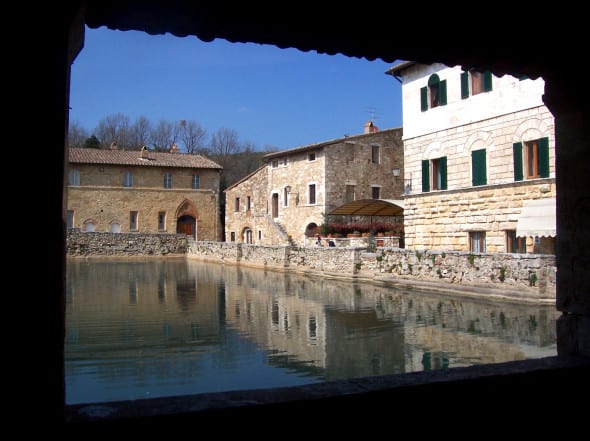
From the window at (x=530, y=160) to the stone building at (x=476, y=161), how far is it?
29 mm

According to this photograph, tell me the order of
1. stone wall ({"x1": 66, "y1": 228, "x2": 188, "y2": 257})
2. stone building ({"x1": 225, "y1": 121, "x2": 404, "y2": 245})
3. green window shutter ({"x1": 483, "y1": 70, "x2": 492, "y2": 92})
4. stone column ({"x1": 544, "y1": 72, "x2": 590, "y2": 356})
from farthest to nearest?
stone wall ({"x1": 66, "y1": 228, "x2": 188, "y2": 257}), stone building ({"x1": 225, "y1": 121, "x2": 404, "y2": 245}), green window shutter ({"x1": 483, "y1": 70, "x2": 492, "y2": 92}), stone column ({"x1": 544, "y1": 72, "x2": 590, "y2": 356})

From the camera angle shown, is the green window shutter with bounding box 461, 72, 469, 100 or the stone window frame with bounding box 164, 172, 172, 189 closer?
the green window shutter with bounding box 461, 72, 469, 100

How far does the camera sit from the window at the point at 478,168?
1777 cm

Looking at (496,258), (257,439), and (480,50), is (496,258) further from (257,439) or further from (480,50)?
(257,439)

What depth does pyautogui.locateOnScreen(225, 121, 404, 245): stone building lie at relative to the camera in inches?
1148

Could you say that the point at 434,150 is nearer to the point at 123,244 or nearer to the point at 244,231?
the point at 244,231

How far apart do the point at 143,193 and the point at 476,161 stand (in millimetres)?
29349

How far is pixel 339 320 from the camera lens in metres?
11.6

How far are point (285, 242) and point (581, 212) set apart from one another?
27.3m

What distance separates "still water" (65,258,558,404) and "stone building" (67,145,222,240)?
25147 millimetres

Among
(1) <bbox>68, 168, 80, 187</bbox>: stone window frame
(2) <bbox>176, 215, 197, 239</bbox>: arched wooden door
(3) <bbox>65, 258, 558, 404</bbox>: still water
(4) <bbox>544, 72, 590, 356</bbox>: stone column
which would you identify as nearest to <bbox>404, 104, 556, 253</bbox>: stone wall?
(3) <bbox>65, 258, 558, 404</bbox>: still water

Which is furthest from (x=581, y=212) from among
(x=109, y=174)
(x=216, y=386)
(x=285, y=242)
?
(x=109, y=174)

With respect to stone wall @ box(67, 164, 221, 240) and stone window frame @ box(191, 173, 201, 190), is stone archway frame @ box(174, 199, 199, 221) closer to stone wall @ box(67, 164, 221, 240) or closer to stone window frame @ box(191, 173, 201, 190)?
stone wall @ box(67, 164, 221, 240)

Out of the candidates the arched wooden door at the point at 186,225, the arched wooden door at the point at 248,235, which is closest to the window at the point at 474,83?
the arched wooden door at the point at 248,235
